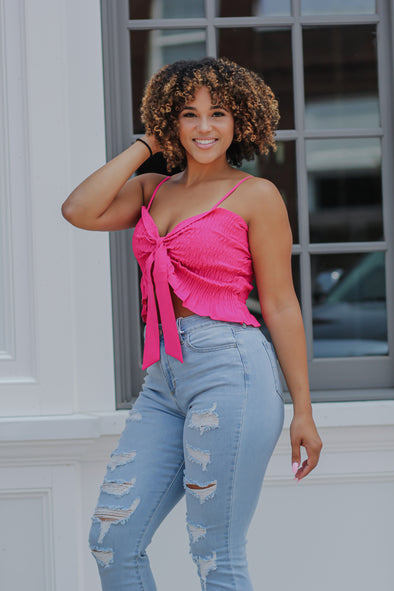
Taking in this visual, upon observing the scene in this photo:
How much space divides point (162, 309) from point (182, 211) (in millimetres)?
259

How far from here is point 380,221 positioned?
290 centimetres

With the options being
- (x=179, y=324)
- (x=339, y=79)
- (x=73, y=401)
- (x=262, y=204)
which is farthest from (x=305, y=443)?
(x=339, y=79)

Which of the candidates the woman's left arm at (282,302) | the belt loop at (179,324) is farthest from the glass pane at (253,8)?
the belt loop at (179,324)

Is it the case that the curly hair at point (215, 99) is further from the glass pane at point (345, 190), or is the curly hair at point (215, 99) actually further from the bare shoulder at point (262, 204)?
the glass pane at point (345, 190)

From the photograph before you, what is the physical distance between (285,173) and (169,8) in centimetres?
83

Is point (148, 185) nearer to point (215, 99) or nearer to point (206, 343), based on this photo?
point (215, 99)

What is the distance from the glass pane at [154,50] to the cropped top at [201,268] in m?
1.26

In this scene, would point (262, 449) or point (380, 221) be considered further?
point (380, 221)

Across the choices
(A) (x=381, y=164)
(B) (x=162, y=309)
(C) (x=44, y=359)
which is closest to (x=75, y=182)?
(C) (x=44, y=359)

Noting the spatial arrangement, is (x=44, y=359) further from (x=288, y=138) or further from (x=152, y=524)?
(x=288, y=138)

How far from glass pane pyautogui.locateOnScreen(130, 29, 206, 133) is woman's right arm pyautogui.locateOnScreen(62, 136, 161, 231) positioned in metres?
0.97

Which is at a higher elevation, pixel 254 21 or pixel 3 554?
pixel 254 21

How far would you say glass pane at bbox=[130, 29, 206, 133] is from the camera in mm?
2758

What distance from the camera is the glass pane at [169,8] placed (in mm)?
2758
